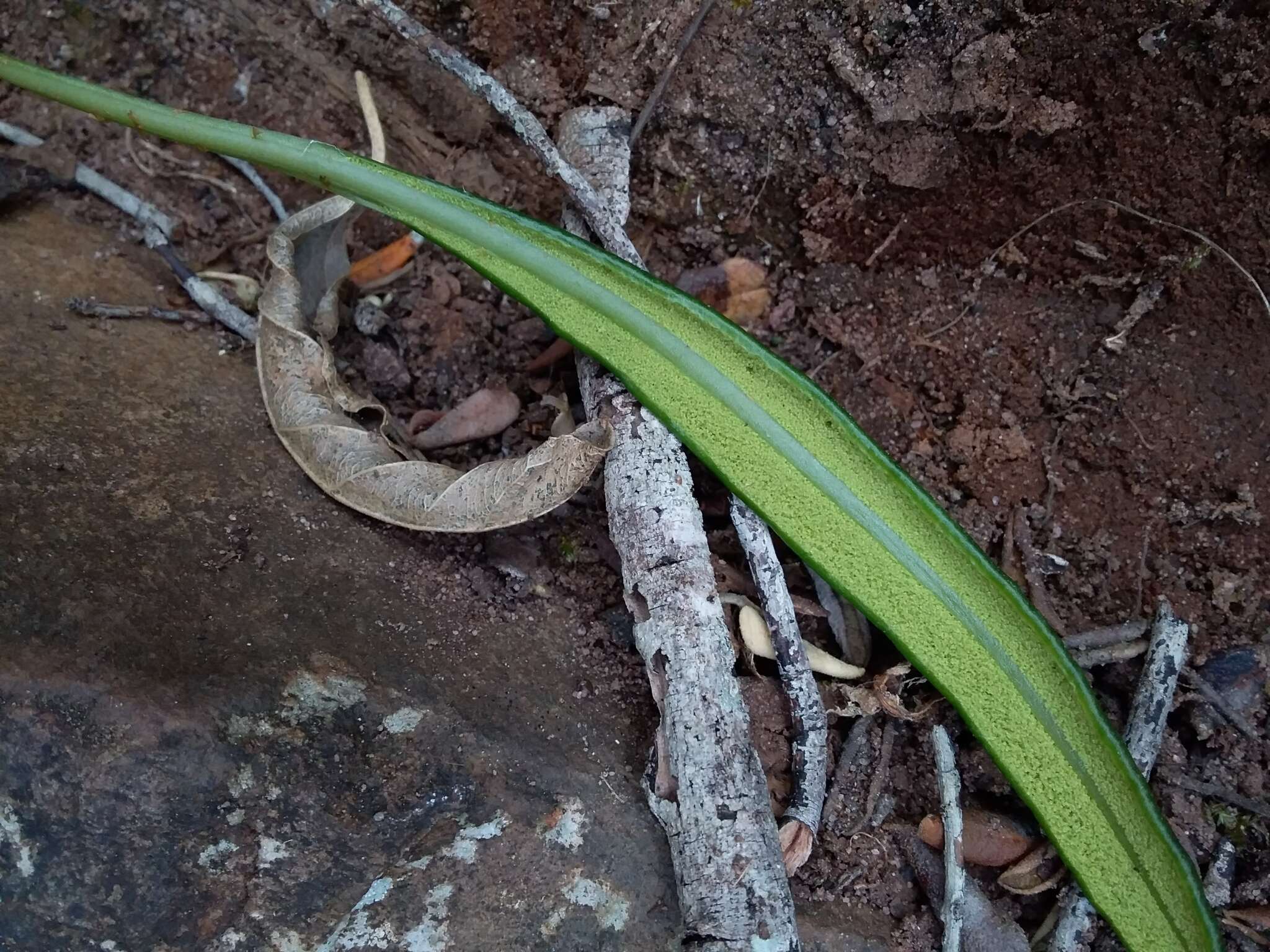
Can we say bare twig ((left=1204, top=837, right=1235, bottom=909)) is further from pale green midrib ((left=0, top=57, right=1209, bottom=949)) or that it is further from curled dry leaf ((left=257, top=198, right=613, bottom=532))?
curled dry leaf ((left=257, top=198, right=613, bottom=532))

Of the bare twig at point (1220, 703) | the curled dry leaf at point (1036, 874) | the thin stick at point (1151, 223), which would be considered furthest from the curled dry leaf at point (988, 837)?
the thin stick at point (1151, 223)

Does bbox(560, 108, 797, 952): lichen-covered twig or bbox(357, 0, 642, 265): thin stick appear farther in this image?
bbox(357, 0, 642, 265): thin stick

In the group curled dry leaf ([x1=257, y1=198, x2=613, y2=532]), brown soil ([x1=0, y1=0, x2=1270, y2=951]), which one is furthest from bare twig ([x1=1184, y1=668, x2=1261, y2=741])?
curled dry leaf ([x1=257, y1=198, x2=613, y2=532])

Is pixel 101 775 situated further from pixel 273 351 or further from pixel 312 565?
pixel 273 351

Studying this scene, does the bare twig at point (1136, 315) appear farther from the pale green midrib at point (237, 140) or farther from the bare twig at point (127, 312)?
the bare twig at point (127, 312)

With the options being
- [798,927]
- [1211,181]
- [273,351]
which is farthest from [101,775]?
[1211,181]
